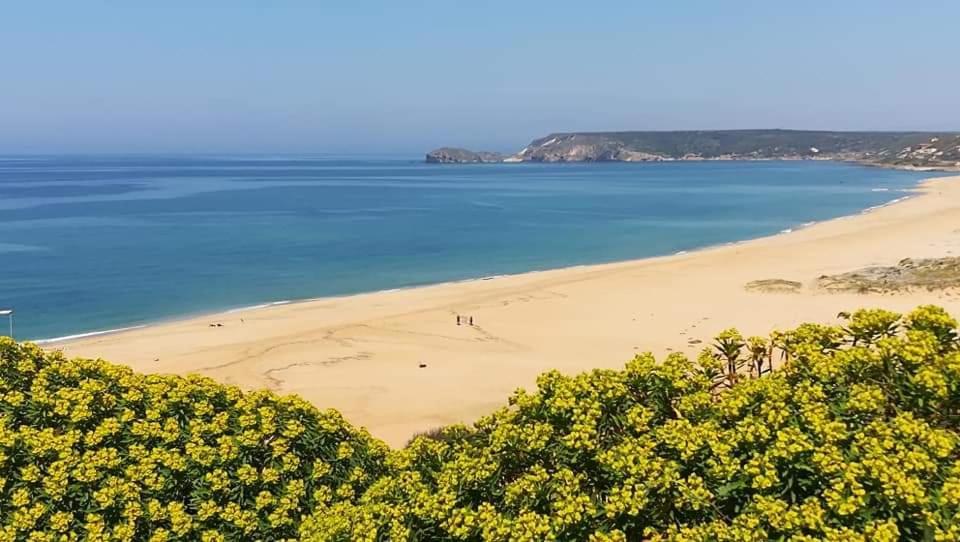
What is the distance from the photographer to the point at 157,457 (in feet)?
17.5

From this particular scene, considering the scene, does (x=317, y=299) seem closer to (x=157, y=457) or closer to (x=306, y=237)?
(x=306, y=237)

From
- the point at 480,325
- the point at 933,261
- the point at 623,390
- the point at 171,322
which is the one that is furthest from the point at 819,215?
the point at 623,390

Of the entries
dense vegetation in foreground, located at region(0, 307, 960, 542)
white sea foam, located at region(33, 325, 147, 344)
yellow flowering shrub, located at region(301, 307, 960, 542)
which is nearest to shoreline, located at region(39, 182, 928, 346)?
white sea foam, located at region(33, 325, 147, 344)

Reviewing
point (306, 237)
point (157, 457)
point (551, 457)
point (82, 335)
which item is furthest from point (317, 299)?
point (551, 457)

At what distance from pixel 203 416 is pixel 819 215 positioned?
64318mm

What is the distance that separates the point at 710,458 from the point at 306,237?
48.6 m

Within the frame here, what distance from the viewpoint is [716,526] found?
13.9 ft

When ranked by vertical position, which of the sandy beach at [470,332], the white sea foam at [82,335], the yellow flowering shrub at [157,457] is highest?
the yellow flowering shrub at [157,457]

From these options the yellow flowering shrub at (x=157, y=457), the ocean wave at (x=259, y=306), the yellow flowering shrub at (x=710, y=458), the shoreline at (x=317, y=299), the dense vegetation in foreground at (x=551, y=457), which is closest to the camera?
the yellow flowering shrub at (x=710, y=458)

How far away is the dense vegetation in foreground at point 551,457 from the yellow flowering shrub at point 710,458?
15mm

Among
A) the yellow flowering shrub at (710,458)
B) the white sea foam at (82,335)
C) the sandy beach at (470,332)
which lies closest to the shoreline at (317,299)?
the white sea foam at (82,335)

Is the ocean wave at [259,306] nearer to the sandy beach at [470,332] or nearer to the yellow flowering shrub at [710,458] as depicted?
the sandy beach at [470,332]

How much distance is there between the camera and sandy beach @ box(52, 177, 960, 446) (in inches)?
641

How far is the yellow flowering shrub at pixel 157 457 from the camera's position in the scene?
16.8 ft
